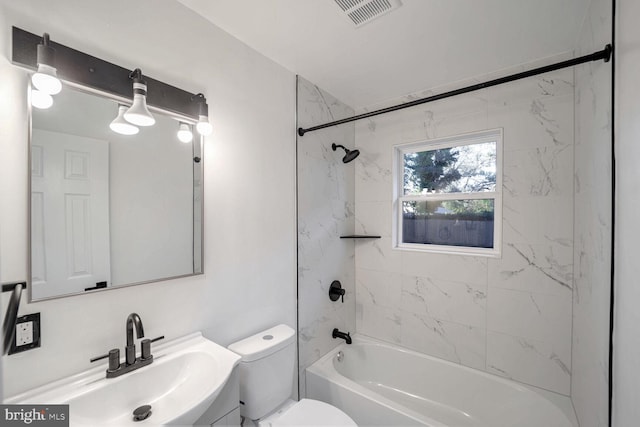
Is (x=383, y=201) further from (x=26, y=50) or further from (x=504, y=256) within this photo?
(x=26, y=50)

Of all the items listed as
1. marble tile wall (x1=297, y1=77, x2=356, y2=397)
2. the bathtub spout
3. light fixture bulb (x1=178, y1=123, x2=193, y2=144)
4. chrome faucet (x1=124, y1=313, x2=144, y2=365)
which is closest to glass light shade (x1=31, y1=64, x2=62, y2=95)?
light fixture bulb (x1=178, y1=123, x2=193, y2=144)

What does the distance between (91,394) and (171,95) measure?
1289mm

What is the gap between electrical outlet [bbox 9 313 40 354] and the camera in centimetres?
96

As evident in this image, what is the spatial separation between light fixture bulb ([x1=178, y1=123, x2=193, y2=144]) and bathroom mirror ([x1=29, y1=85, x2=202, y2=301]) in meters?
0.02

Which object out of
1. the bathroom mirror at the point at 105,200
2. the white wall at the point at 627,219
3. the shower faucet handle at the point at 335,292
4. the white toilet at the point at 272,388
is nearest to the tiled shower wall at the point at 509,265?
the shower faucet handle at the point at 335,292

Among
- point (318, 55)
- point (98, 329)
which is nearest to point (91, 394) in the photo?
point (98, 329)

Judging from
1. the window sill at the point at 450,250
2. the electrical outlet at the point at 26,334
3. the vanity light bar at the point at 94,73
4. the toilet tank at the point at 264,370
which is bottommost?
the toilet tank at the point at 264,370

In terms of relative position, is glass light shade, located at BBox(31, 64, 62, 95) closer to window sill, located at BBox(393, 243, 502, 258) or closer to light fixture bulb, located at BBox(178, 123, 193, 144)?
light fixture bulb, located at BBox(178, 123, 193, 144)

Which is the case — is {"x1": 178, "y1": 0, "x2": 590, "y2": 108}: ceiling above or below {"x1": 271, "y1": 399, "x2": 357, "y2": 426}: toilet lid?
above

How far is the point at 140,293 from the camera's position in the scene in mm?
1272

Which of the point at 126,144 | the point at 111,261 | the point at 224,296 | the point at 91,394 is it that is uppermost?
the point at 126,144

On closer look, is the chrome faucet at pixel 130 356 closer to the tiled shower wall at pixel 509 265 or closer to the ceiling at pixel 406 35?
the ceiling at pixel 406 35

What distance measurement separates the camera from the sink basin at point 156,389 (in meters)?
0.99

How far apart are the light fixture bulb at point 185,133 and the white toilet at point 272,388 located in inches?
44.3
